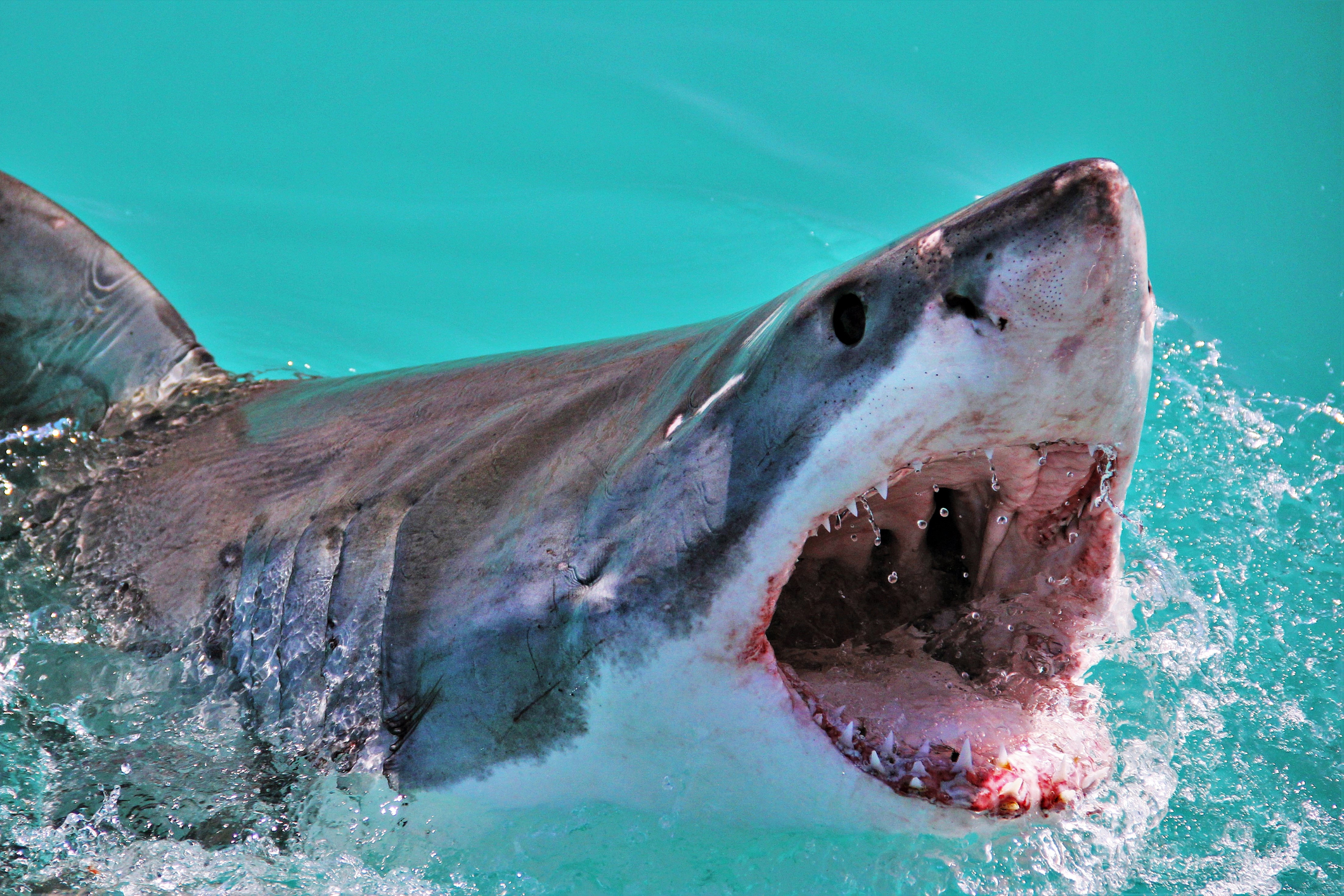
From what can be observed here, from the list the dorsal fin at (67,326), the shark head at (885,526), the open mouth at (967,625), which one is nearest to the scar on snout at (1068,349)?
the shark head at (885,526)

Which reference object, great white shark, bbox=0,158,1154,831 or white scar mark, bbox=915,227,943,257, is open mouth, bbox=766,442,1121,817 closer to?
great white shark, bbox=0,158,1154,831

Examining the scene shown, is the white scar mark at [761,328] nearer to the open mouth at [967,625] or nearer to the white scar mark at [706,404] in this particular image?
the white scar mark at [706,404]

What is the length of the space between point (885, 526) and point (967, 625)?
0.72ft

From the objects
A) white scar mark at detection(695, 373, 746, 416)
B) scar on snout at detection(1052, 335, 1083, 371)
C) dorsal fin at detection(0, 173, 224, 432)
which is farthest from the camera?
dorsal fin at detection(0, 173, 224, 432)

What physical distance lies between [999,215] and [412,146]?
5590 millimetres

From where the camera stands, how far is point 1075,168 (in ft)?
4.23

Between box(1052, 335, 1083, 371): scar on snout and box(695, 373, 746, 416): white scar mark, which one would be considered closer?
box(1052, 335, 1083, 371): scar on snout

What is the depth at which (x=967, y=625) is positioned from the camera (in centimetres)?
184

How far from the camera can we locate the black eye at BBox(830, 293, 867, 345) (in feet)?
4.50

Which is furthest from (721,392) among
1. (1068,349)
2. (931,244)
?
(1068,349)

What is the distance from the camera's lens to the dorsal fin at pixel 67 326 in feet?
7.50

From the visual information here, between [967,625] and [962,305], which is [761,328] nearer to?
[962,305]

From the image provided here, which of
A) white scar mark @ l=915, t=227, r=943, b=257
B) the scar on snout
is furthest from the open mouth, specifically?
white scar mark @ l=915, t=227, r=943, b=257

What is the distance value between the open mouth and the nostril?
0.18 meters
